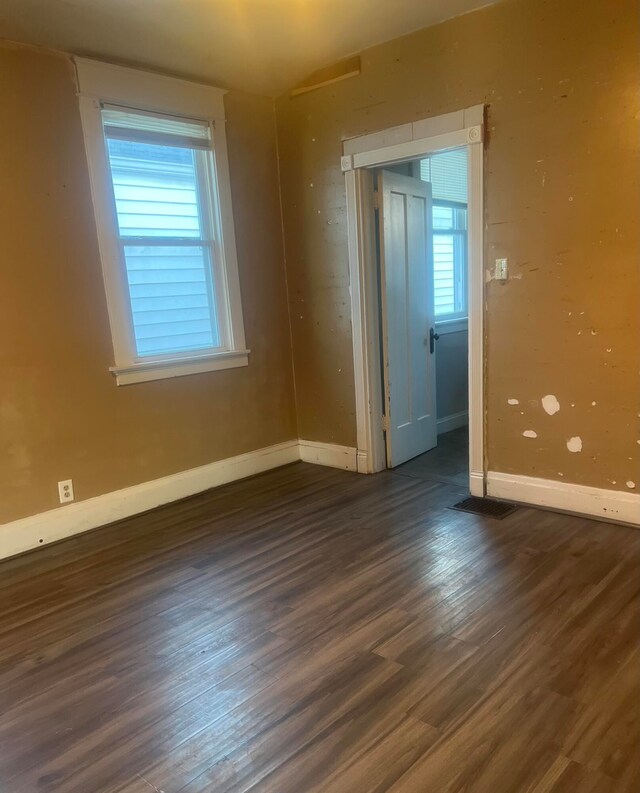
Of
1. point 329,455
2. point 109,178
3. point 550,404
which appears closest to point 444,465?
point 329,455

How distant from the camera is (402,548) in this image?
292cm

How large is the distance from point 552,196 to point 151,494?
2.99 metres

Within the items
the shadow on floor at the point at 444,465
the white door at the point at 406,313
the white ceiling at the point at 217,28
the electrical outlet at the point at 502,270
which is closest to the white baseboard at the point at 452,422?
the shadow on floor at the point at 444,465

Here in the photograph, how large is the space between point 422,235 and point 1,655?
3.74m

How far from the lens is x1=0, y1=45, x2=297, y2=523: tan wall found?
305 cm

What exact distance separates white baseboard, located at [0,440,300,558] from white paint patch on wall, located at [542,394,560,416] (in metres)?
2.08

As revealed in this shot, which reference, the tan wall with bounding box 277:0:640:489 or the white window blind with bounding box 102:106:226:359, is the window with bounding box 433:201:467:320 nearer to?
the tan wall with bounding box 277:0:640:489

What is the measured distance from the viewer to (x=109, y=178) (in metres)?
3.36

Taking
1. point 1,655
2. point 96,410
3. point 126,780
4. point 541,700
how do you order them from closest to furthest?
point 126,780, point 541,700, point 1,655, point 96,410

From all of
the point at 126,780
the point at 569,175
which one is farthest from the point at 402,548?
the point at 569,175

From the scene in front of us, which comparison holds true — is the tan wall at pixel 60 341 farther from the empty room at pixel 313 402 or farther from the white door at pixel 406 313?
the white door at pixel 406 313

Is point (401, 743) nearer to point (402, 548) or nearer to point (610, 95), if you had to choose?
point (402, 548)

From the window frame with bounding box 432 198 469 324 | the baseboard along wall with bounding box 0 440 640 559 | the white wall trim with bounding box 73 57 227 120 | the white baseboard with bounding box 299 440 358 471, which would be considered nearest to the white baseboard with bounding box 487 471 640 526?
the baseboard along wall with bounding box 0 440 640 559

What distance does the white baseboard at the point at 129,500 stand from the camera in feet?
10.4
